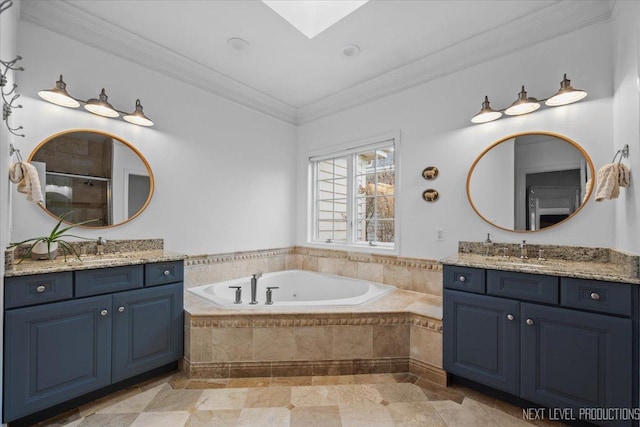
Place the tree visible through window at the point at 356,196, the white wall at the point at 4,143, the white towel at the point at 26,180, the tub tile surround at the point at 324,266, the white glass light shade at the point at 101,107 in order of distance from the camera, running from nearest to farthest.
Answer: the white wall at the point at 4,143 < the white towel at the point at 26,180 < the white glass light shade at the point at 101,107 < the tub tile surround at the point at 324,266 < the tree visible through window at the point at 356,196

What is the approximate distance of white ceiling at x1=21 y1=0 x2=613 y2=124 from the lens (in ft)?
6.73

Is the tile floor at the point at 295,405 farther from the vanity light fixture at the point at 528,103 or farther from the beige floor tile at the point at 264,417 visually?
the vanity light fixture at the point at 528,103

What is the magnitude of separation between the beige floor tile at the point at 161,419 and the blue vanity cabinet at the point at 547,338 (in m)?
1.80

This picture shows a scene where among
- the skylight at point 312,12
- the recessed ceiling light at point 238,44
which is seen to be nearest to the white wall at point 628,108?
the skylight at point 312,12

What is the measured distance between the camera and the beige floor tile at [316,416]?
172 centimetres

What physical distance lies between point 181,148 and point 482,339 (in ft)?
9.87

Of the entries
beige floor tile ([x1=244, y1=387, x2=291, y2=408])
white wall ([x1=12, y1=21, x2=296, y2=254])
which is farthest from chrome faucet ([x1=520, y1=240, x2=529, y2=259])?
white wall ([x1=12, y1=21, x2=296, y2=254])

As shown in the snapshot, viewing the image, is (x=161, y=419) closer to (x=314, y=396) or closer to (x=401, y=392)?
(x=314, y=396)

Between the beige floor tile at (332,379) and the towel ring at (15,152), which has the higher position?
the towel ring at (15,152)

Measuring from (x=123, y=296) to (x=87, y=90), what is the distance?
5.41 ft

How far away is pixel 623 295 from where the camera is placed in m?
1.51

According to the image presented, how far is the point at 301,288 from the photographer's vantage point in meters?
3.48

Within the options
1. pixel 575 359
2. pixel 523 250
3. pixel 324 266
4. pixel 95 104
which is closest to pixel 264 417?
pixel 575 359

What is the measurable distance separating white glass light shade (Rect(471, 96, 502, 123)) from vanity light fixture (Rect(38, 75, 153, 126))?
280 centimetres
